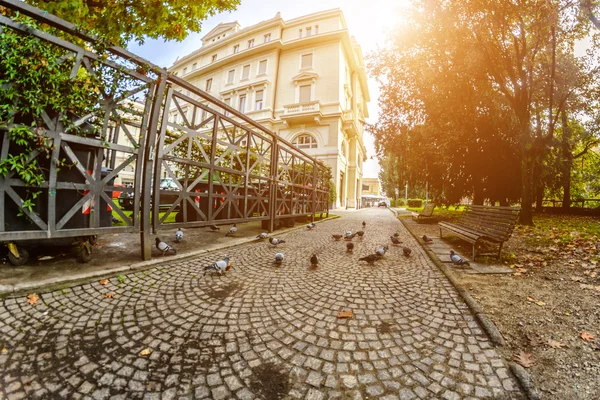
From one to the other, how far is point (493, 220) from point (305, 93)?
2668 centimetres

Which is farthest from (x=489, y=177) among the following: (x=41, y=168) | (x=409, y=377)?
(x=41, y=168)

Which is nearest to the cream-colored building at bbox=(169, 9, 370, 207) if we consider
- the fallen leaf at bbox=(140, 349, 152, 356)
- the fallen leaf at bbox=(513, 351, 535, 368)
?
the fallen leaf at bbox=(513, 351, 535, 368)

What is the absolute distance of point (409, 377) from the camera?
1810 millimetres

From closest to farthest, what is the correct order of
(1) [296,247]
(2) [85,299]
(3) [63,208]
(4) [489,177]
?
(2) [85,299] < (3) [63,208] < (1) [296,247] < (4) [489,177]

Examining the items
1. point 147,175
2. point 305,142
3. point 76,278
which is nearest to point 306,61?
point 305,142

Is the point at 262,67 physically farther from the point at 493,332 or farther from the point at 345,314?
the point at 493,332

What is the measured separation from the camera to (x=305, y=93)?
28344 mm

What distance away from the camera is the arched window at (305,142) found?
27547mm

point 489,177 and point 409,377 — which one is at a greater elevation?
point 489,177

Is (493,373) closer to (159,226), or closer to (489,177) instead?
(159,226)

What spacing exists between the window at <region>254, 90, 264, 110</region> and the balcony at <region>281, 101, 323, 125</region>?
16.6 feet

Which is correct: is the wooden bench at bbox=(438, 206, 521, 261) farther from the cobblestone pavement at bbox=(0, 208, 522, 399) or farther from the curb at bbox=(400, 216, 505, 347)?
the cobblestone pavement at bbox=(0, 208, 522, 399)

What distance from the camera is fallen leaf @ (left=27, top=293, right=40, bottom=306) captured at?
2.70 m

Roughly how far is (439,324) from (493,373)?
0.68m
